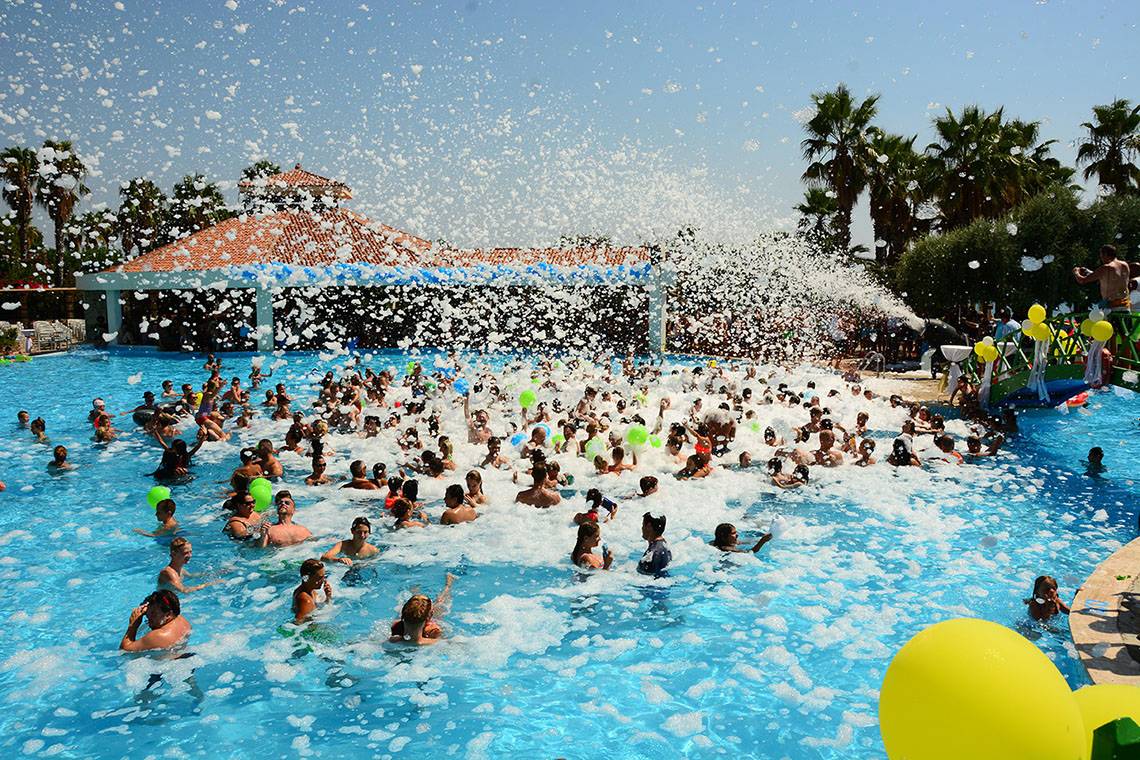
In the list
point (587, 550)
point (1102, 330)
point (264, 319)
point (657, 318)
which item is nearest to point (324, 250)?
point (264, 319)

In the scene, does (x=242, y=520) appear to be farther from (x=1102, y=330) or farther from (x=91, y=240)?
(x=91, y=240)

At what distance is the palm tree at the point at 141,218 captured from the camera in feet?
166

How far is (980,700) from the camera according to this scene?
8.37 ft

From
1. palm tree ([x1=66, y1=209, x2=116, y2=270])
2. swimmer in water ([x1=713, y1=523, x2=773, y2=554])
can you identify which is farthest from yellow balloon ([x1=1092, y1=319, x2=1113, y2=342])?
palm tree ([x1=66, y1=209, x2=116, y2=270])

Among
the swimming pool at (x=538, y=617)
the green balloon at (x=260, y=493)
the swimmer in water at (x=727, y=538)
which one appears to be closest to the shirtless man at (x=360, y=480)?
the swimming pool at (x=538, y=617)

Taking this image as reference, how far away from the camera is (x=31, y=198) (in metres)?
47.0

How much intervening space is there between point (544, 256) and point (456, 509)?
28372 millimetres

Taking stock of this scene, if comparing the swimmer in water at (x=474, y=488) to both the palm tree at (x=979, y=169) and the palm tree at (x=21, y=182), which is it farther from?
the palm tree at (x=21, y=182)

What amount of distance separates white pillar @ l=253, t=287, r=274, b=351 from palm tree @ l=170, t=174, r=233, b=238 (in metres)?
20.1

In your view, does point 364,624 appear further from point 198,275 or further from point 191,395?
point 198,275

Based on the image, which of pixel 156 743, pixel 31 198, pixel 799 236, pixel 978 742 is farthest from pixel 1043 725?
pixel 31 198

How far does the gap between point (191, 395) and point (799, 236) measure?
96.5 ft

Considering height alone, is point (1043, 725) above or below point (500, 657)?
above

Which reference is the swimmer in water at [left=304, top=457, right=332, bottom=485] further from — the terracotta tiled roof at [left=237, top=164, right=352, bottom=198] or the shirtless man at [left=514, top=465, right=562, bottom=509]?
the terracotta tiled roof at [left=237, top=164, right=352, bottom=198]
